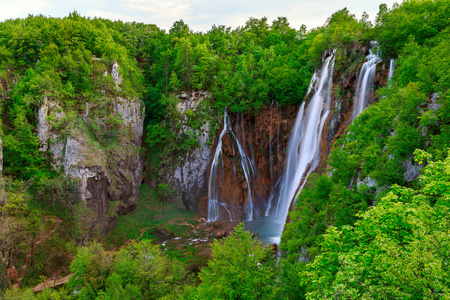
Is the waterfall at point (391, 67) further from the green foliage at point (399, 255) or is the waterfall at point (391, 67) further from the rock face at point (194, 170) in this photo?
the rock face at point (194, 170)

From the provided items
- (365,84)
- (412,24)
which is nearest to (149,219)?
(365,84)

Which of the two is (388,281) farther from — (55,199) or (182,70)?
(182,70)

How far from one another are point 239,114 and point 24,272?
79.3 ft

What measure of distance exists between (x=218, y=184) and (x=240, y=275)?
21.3 m

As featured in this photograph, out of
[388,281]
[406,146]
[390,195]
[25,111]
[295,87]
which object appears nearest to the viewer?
[388,281]

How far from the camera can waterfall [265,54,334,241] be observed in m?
20.8

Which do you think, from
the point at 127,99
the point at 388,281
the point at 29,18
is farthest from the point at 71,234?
the point at 29,18

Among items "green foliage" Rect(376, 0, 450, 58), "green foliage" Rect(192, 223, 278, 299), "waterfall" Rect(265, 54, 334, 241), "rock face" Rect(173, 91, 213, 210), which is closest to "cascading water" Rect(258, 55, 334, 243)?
"waterfall" Rect(265, 54, 334, 241)

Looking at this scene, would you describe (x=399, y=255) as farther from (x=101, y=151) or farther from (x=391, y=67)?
(x=101, y=151)

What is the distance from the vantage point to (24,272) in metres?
19.1

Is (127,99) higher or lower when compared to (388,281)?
higher

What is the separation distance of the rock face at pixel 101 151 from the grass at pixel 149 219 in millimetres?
1059

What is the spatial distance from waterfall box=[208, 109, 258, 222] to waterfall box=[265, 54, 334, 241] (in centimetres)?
367

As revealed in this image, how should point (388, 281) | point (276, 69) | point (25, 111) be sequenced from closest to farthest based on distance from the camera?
point (388, 281) < point (25, 111) < point (276, 69)
